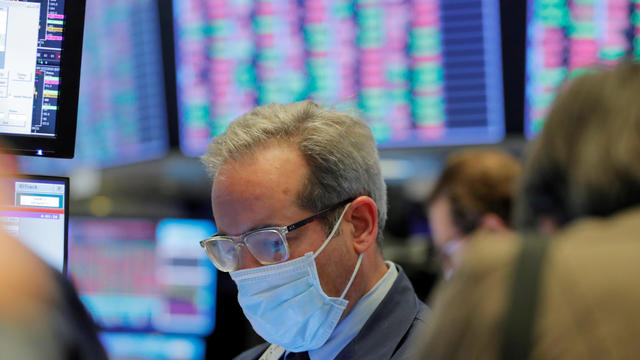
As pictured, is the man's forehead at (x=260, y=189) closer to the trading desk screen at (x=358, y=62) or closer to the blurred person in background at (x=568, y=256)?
the blurred person in background at (x=568, y=256)

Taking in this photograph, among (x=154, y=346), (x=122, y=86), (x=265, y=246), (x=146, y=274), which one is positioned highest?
(x=122, y=86)

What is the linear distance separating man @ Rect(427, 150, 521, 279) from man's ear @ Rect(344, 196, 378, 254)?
84 centimetres

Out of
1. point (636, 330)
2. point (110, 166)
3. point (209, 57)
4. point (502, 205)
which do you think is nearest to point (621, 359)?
point (636, 330)

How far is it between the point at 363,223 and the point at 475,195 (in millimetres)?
958

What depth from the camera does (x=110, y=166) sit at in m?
3.33

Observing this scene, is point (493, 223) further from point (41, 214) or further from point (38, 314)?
point (38, 314)

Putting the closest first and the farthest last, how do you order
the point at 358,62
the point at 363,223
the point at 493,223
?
the point at 363,223
the point at 493,223
the point at 358,62

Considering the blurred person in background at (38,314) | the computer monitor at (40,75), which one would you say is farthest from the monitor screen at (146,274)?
the blurred person in background at (38,314)

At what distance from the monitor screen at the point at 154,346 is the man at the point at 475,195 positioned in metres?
2.13

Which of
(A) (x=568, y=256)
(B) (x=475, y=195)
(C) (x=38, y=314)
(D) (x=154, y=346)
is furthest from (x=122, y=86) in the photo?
(A) (x=568, y=256)

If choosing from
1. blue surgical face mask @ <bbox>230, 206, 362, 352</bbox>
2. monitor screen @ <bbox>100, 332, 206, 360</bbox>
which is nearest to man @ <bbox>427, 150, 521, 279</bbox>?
blue surgical face mask @ <bbox>230, 206, 362, 352</bbox>

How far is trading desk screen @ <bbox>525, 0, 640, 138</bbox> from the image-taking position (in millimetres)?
2818

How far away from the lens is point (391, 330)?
1.66 meters

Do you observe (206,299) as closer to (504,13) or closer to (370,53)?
(370,53)
